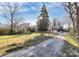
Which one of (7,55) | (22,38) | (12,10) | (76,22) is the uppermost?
(12,10)

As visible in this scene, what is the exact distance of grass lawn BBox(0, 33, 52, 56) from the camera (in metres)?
2.01

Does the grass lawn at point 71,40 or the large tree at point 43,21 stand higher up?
the large tree at point 43,21

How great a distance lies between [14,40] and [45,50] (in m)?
0.36

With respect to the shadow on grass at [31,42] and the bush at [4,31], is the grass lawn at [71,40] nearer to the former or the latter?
the shadow on grass at [31,42]

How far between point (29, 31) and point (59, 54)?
1.37 ft

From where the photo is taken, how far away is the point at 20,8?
2.04 metres

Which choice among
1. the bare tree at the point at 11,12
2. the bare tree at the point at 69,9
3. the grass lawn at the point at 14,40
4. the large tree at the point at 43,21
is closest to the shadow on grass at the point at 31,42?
the grass lawn at the point at 14,40

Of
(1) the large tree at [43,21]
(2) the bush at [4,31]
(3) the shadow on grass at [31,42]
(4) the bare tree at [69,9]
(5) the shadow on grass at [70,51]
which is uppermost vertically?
(4) the bare tree at [69,9]

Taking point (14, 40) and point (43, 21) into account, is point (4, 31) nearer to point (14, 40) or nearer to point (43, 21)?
point (14, 40)

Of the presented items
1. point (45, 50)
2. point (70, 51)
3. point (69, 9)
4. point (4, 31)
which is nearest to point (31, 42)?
point (45, 50)

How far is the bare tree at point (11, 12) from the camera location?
6.66 ft

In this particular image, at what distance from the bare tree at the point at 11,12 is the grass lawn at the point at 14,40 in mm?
101

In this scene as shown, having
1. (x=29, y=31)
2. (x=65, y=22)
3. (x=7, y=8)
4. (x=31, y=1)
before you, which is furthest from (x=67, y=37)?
(x=7, y=8)

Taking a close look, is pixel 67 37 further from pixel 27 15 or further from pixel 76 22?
pixel 27 15
